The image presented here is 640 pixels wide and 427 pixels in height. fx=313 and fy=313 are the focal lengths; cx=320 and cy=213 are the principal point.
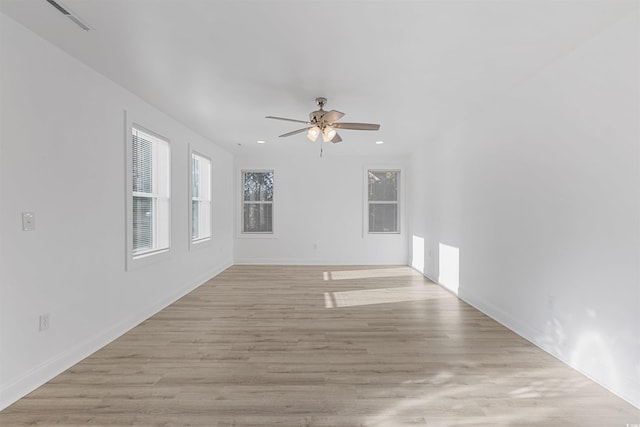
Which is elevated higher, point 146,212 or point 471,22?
point 471,22

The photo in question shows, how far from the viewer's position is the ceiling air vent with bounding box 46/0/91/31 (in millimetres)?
1849

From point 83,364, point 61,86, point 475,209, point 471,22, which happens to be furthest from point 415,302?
point 61,86

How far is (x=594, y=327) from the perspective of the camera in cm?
224

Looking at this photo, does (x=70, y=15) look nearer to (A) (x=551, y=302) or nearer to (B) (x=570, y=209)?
(B) (x=570, y=209)

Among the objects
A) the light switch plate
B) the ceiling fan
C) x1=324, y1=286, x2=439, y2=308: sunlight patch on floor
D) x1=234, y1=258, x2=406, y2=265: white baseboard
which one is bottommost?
x1=324, y1=286, x2=439, y2=308: sunlight patch on floor

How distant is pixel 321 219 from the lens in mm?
7023

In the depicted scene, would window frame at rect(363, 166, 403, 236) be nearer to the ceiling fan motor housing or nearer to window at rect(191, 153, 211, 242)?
window at rect(191, 153, 211, 242)

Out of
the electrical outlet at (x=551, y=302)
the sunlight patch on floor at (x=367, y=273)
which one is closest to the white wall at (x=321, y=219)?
the sunlight patch on floor at (x=367, y=273)

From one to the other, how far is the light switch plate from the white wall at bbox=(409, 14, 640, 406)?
3944 millimetres

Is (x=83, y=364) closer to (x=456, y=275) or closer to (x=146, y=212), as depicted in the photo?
(x=146, y=212)

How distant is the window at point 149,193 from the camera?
350 centimetres

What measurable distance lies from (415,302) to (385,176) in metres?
3.67

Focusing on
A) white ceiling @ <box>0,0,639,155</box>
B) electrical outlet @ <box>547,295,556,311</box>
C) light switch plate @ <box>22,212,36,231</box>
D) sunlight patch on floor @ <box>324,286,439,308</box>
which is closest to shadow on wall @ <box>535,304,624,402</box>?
electrical outlet @ <box>547,295,556,311</box>

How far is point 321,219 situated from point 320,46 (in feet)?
16.1
